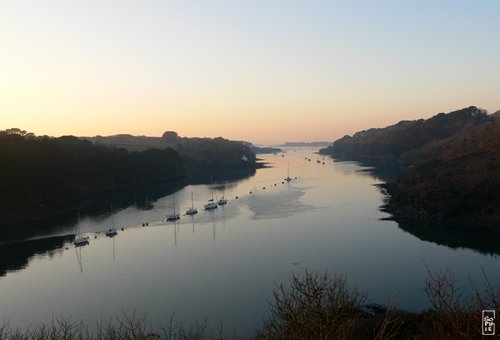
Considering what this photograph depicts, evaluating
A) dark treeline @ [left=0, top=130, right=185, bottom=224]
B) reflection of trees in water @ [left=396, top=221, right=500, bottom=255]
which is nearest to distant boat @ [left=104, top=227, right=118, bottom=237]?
dark treeline @ [left=0, top=130, right=185, bottom=224]

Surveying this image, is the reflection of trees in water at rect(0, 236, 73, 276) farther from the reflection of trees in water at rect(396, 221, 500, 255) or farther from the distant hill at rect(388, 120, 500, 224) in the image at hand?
the distant hill at rect(388, 120, 500, 224)

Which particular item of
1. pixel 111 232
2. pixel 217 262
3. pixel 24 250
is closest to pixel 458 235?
pixel 217 262

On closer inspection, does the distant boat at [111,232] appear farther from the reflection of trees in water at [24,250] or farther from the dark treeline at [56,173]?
the dark treeline at [56,173]

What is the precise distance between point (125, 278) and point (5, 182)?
47.9 metres

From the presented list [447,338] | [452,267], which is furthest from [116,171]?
[447,338]

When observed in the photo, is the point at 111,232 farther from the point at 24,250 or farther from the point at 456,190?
the point at 456,190

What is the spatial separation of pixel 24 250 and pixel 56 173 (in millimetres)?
39371

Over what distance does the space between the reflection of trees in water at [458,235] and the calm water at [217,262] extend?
251 millimetres

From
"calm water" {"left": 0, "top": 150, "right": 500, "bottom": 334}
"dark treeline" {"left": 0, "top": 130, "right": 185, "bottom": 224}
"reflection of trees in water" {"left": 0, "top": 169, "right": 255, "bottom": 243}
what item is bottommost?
"calm water" {"left": 0, "top": 150, "right": 500, "bottom": 334}

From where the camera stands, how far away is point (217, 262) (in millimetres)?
54125

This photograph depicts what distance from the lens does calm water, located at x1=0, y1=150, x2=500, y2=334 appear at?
4016cm

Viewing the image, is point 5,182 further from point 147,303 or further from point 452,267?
point 452,267

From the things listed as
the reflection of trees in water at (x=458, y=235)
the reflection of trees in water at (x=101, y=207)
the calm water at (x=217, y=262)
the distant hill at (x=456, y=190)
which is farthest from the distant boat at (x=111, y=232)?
the distant hill at (x=456, y=190)

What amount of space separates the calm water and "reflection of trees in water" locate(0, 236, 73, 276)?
0.46 feet
